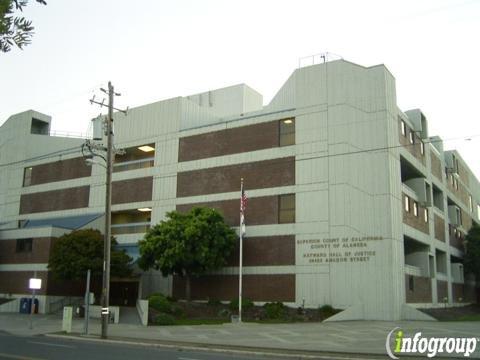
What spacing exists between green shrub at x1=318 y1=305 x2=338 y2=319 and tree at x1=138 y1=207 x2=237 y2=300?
8473mm

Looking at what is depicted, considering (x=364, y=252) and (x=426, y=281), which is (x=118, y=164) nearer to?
(x=364, y=252)

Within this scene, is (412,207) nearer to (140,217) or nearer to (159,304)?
(159,304)

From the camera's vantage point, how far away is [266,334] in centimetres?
2800

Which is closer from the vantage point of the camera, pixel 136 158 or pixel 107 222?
pixel 107 222

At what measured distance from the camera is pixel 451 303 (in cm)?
5744

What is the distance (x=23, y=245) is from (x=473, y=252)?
49.8 meters

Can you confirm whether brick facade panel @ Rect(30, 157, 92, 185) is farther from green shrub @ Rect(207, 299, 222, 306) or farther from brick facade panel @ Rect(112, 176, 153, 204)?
green shrub @ Rect(207, 299, 222, 306)

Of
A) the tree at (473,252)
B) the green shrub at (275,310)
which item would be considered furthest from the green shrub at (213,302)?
the tree at (473,252)

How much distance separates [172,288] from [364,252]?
691 inches

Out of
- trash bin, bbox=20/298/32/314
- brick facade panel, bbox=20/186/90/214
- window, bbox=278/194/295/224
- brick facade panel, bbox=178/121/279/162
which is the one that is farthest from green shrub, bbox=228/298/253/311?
brick facade panel, bbox=20/186/90/214

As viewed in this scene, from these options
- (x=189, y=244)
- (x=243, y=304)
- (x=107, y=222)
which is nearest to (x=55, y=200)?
(x=189, y=244)

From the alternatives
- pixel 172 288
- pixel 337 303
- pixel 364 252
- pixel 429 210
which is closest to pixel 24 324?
pixel 172 288

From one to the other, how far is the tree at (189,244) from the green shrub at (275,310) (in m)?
5.26

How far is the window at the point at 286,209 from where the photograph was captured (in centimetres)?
4275
